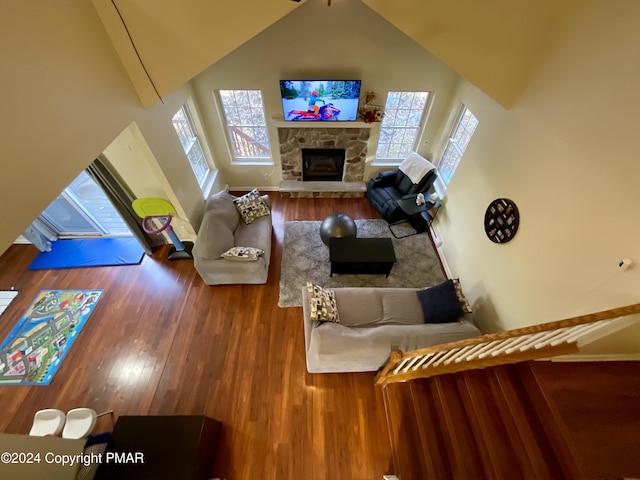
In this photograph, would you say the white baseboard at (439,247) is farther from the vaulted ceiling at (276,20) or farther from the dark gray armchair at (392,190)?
the vaulted ceiling at (276,20)

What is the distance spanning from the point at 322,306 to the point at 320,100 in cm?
340

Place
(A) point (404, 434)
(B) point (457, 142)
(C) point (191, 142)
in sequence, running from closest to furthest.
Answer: (A) point (404, 434)
(C) point (191, 142)
(B) point (457, 142)

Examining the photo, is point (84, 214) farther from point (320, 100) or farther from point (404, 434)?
point (404, 434)

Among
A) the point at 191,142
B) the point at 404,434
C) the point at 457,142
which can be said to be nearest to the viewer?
the point at 404,434

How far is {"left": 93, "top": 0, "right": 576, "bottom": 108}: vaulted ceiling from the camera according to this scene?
259cm

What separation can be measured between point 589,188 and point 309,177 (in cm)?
437

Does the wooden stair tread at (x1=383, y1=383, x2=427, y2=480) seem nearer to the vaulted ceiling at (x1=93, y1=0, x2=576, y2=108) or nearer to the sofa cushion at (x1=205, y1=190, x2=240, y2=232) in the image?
the sofa cushion at (x1=205, y1=190, x2=240, y2=232)

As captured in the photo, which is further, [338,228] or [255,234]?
[255,234]

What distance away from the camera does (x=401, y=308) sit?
3.65m

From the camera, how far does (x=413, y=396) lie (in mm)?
2830

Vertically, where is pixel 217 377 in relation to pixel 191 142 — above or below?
below

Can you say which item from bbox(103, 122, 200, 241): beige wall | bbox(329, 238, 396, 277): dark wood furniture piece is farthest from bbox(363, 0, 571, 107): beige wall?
bbox(103, 122, 200, 241): beige wall

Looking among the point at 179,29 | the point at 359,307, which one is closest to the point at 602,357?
the point at 359,307

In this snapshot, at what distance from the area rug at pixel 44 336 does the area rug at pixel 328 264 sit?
2.84m
